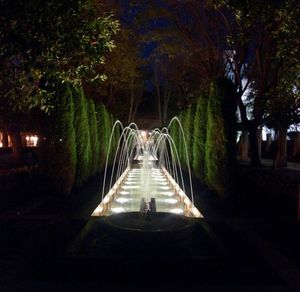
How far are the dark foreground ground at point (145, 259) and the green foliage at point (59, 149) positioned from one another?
514 centimetres

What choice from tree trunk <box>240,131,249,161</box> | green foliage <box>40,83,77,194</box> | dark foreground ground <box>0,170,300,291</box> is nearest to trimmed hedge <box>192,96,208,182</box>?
green foliage <box>40,83,77,194</box>

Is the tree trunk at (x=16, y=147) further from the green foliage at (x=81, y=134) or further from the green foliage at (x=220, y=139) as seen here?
the green foliage at (x=220, y=139)

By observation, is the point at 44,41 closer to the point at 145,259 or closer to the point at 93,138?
the point at 145,259

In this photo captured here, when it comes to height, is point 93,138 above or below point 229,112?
below

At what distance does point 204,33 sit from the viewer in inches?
964

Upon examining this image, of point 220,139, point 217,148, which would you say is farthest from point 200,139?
point 220,139

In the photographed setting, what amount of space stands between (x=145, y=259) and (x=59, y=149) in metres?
8.53

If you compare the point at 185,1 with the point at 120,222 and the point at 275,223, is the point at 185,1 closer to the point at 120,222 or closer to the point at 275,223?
the point at 275,223

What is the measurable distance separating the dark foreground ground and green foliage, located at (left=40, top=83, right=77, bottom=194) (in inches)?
202

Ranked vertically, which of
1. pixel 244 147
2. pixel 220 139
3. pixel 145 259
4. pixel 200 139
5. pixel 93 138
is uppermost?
pixel 93 138

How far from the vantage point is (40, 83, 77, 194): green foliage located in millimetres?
14297

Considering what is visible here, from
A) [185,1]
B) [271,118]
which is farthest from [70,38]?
[271,118]

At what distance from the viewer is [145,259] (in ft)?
20.8

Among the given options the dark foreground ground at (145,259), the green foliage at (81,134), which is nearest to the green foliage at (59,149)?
the green foliage at (81,134)
